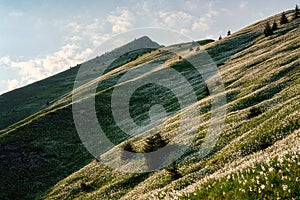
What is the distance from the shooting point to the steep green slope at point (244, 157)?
32.1 feet

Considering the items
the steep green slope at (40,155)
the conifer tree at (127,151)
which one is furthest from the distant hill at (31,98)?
the conifer tree at (127,151)

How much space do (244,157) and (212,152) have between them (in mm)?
7339

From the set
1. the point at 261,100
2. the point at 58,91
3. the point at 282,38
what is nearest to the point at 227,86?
the point at 261,100

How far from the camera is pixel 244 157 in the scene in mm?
20094

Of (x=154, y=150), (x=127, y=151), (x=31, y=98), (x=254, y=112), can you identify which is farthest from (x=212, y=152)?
(x=31, y=98)

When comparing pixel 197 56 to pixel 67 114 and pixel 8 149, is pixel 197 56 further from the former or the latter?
pixel 8 149

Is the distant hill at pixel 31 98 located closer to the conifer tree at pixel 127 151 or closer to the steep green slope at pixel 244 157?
the conifer tree at pixel 127 151

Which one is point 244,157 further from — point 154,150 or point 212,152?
point 154,150

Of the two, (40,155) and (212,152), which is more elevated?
(212,152)

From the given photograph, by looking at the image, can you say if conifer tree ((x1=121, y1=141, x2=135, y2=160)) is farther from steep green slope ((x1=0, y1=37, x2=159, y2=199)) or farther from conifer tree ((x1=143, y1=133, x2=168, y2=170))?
steep green slope ((x1=0, y1=37, x2=159, y2=199))

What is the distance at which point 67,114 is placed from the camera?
7294cm

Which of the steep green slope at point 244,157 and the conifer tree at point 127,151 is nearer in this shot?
the steep green slope at point 244,157

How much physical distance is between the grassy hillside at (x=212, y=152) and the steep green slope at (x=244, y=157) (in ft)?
0.11

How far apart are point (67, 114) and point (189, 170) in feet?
172
